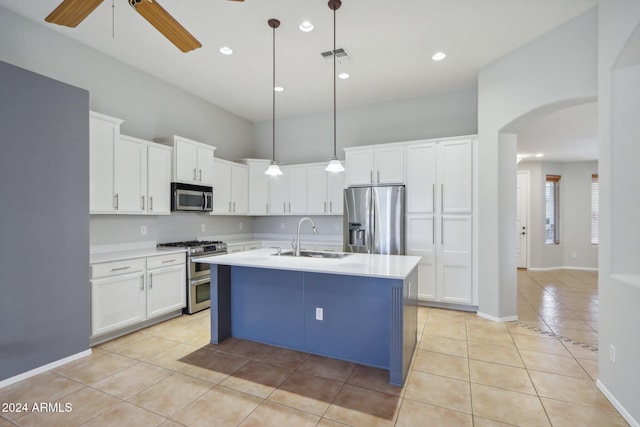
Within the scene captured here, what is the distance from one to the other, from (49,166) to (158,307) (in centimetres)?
184

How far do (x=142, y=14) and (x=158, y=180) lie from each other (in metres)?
2.26

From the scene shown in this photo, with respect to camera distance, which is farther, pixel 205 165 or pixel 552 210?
pixel 552 210

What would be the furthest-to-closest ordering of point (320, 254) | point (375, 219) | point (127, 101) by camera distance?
point (375, 219) < point (127, 101) < point (320, 254)

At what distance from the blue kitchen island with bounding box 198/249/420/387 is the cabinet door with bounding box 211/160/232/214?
6.26 ft

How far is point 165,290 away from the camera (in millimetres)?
3680

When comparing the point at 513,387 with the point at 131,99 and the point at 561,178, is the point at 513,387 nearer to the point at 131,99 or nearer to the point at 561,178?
the point at 131,99

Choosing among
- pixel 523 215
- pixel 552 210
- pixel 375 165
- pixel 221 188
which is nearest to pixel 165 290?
Answer: pixel 221 188

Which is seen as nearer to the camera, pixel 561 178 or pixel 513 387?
pixel 513 387

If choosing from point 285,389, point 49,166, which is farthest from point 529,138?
point 49,166

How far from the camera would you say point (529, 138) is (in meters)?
5.72

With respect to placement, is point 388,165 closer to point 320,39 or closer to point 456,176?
point 456,176

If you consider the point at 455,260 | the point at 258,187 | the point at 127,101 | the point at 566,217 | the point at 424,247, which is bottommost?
the point at 455,260

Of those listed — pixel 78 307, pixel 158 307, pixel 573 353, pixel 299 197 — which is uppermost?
pixel 299 197

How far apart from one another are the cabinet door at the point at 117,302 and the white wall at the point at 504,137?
4076 mm
